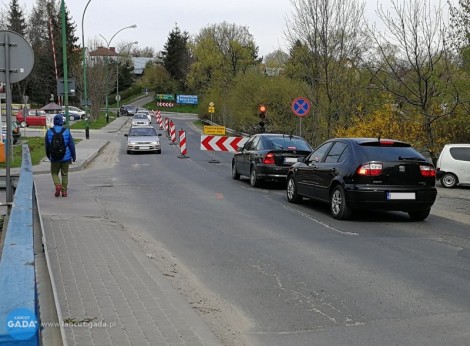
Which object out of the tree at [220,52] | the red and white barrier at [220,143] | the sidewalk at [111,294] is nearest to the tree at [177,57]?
the tree at [220,52]

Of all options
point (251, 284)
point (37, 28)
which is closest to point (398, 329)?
point (251, 284)

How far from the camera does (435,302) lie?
549 cm

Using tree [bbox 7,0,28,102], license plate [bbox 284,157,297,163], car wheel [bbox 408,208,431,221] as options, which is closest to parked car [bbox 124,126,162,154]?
license plate [bbox 284,157,297,163]

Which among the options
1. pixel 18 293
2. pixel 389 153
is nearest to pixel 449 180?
pixel 389 153

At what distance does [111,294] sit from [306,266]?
8.57 feet

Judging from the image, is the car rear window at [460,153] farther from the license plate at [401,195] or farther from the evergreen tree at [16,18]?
the evergreen tree at [16,18]

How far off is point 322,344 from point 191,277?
2323mm

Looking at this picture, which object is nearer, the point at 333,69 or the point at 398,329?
the point at 398,329

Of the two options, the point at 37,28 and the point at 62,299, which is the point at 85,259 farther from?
the point at 37,28

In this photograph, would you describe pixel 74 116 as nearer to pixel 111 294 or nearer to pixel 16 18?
pixel 16 18

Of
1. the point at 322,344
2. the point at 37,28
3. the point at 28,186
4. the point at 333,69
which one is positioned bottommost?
the point at 322,344

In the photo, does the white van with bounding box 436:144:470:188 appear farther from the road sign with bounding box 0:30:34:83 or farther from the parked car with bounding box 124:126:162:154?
the parked car with bounding box 124:126:162:154

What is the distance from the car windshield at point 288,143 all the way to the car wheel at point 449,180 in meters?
5.37

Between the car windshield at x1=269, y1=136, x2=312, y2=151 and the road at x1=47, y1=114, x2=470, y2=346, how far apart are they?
8.58 feet
